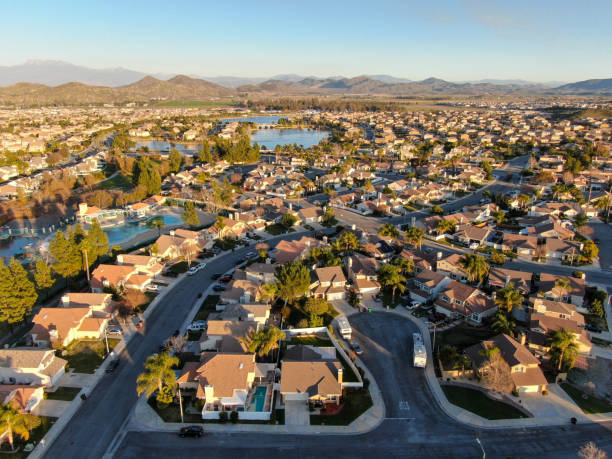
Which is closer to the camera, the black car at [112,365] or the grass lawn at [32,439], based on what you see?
the grass lawn at [32,439]

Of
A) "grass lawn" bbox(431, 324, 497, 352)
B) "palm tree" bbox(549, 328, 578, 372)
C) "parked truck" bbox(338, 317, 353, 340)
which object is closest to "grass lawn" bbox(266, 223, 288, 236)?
"parked truck" bbox(338, 317, 353, 340)

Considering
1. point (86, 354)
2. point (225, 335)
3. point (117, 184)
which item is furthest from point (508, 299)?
point (117, 184)

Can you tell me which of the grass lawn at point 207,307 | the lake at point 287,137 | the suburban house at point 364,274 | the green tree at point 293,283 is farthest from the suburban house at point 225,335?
the lake at point 287,137

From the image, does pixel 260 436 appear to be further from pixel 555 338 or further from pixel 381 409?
pixel 555 338

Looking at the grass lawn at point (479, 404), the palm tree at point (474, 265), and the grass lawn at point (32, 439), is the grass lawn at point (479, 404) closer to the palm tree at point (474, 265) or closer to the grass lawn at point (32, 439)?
the palm tree at point (474, 265)

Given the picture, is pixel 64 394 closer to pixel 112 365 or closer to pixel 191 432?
pixel 112 365

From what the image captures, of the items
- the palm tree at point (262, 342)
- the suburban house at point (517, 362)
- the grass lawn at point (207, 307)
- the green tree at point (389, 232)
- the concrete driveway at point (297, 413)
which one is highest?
the green tree at point (389, 232)

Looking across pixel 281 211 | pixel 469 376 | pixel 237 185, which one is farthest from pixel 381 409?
pixel 237 185
